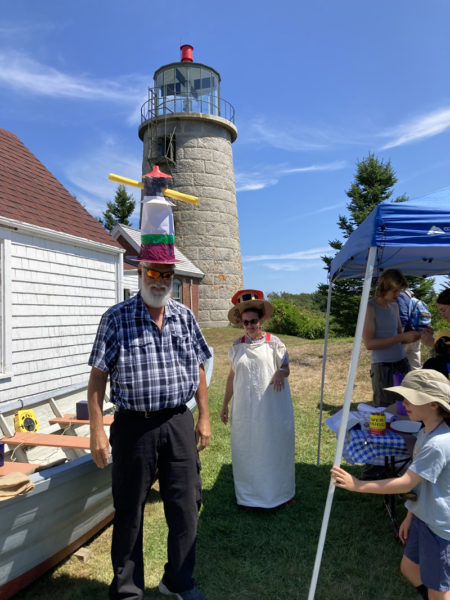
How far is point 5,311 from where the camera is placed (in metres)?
5.89

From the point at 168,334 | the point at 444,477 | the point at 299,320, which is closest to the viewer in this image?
the point at 444,477

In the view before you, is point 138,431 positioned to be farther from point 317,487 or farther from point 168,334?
point 317,487

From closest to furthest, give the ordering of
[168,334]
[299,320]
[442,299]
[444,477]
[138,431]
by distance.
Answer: [444,477] < [138,431] < [168,334] < [442,299] < [299,320]

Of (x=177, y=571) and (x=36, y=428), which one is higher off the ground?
(x=36, y=428)

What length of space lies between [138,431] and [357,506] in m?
2.66

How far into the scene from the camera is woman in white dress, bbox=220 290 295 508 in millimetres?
4008

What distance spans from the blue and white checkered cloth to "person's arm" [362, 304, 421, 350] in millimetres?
1104

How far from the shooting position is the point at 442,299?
402 centimetres

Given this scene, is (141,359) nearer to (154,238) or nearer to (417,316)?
(154,238)

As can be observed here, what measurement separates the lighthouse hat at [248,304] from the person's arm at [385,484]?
188 centimetres

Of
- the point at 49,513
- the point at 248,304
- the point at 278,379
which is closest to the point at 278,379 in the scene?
the point at 278,379

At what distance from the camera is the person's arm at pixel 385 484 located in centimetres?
232

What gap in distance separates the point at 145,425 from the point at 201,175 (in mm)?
21468

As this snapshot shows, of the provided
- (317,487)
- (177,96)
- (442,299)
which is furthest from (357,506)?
(177,96)
